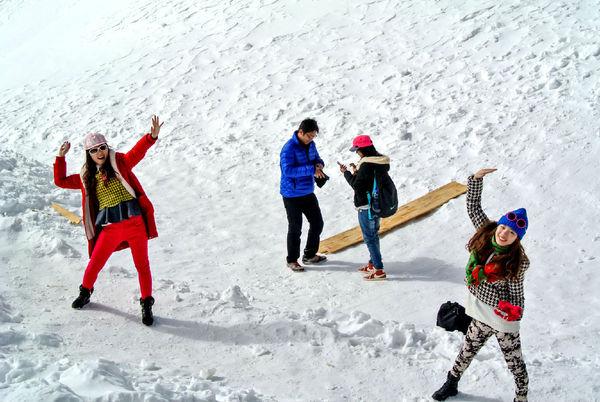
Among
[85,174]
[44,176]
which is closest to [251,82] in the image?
[44,176]

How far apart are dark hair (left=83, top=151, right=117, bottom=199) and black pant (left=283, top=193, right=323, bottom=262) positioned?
99.8 inches

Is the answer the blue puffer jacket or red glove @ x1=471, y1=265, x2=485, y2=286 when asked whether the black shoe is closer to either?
the blue puffer jacket

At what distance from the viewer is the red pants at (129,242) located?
577 centimetres

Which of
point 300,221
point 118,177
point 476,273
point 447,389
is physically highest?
point 118,177

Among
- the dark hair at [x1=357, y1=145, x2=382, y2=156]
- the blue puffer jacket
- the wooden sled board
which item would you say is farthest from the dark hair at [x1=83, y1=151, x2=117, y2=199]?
the wooden sled board

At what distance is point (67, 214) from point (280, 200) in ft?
11.5

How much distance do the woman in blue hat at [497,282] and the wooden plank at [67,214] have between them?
641cm

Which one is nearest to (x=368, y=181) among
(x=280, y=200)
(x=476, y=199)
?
(x=476, y=199)

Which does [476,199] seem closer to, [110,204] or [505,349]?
[505,349]

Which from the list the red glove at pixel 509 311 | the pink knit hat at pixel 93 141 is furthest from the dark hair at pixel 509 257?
the pink knit hat at pixel 93 141

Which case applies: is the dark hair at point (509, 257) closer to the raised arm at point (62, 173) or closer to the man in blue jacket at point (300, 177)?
the man in blue jacket at point (300, 177)

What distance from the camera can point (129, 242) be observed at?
231 inches

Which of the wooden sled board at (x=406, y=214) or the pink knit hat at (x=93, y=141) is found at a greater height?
the pink knit hat at (x=93, y=141)

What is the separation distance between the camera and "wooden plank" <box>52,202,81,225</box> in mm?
8923
